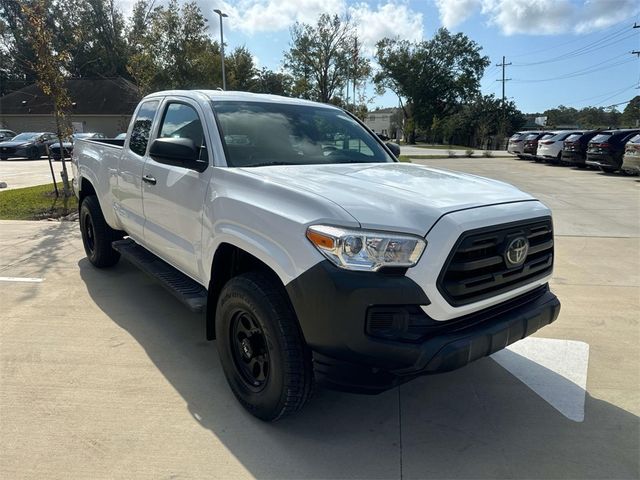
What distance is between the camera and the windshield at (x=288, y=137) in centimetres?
336

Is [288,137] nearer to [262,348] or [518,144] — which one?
[262,348]

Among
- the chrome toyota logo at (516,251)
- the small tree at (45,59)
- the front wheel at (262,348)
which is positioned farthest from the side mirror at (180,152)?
the small tree at (45,59)

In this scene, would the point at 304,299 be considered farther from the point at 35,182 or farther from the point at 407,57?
the point at 407,57

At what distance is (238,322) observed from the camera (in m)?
2.94

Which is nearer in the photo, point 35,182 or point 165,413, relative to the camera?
point 165,413

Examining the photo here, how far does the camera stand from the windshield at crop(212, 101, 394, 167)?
3.36m

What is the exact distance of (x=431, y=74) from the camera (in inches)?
2687

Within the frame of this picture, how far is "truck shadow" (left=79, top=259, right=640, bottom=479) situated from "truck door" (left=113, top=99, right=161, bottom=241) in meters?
1.44

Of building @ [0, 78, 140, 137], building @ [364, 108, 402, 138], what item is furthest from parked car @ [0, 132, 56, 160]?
building @ [364, 108, 402, 138]

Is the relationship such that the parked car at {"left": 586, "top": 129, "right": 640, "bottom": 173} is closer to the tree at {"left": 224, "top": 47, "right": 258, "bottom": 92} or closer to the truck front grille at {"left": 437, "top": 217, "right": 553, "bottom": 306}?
the truck front grille at {"left": 437, "top": 217, "right": 553, "bottom": 306}

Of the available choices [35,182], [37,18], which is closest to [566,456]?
[37,18]

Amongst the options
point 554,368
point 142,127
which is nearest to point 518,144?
point 554,368

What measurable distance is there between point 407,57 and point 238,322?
70846mm

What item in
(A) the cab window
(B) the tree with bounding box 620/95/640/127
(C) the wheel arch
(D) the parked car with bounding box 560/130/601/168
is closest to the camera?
(C) the wheel arch
